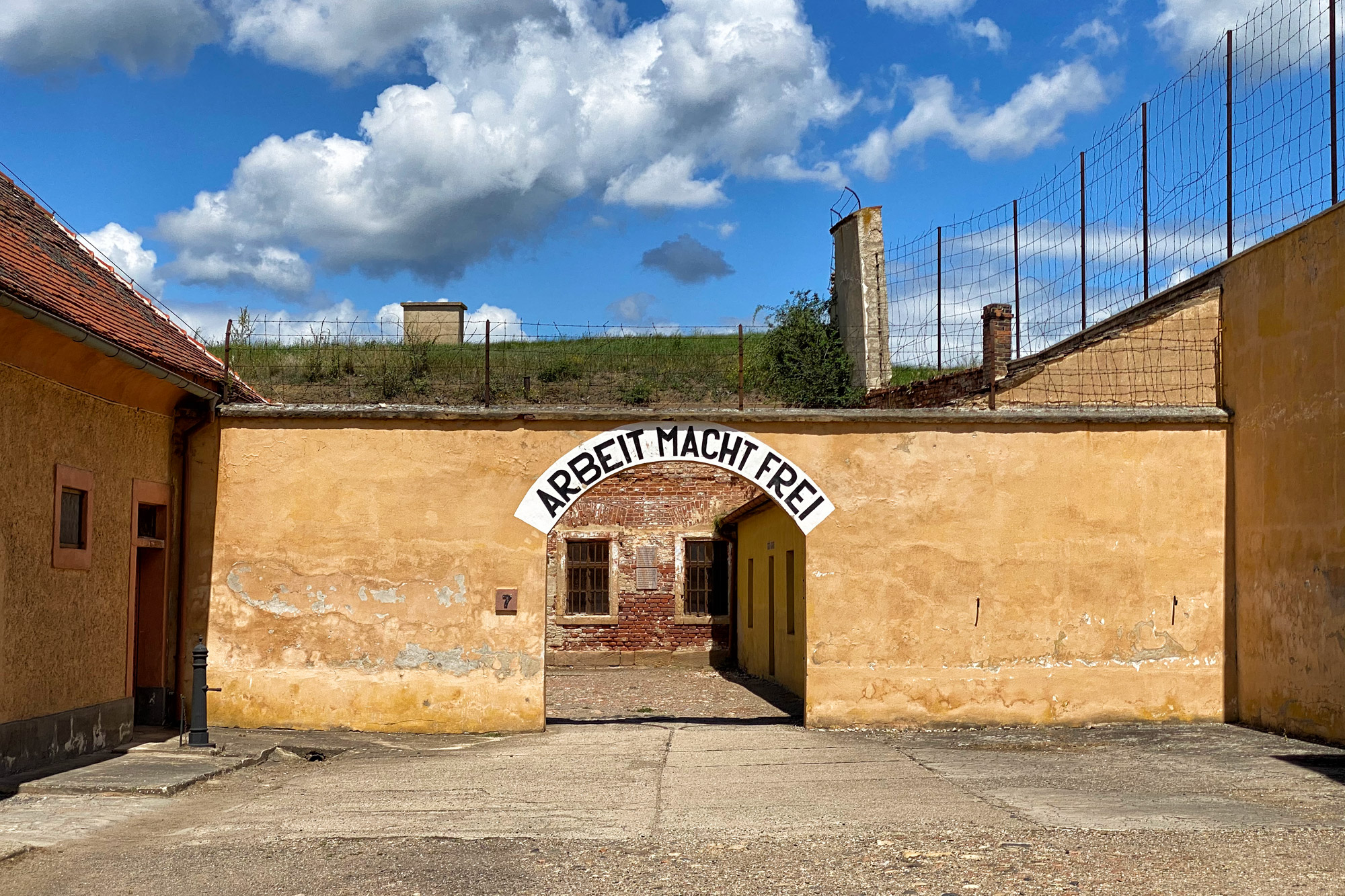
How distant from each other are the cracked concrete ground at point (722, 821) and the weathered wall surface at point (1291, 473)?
686 millimetres

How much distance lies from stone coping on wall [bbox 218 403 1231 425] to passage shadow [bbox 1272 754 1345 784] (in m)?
3.61

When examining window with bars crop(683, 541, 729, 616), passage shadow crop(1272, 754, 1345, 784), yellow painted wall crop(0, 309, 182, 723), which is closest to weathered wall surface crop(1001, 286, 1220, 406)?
passage shadow crop(1272, 754, 1345, 784)

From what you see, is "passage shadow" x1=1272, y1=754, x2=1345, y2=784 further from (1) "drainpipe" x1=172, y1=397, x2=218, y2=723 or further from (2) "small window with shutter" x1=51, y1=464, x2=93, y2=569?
(1) "drainpipe" x1=172, y1=397, x2=218, y2=723

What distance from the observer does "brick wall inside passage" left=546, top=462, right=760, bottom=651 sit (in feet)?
77.5

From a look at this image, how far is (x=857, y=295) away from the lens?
2212 centimetres

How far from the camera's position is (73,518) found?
400 inches

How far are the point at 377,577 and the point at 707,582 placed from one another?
Answer: 41.0ft

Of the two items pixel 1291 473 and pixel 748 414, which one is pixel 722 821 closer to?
pixel 748 414

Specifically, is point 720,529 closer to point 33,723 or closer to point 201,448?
point 201,448

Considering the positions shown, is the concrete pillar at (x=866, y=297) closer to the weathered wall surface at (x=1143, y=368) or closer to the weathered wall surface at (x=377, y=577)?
the weathered wall surface at (x=1143, y=368)

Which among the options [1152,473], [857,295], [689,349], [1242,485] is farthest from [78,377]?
[689,349]

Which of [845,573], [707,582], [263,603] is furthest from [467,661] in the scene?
[707,582]

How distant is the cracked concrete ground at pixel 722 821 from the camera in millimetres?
6160

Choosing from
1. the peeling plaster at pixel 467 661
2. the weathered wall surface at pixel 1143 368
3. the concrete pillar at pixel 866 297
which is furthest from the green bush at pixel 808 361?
the peeling plaster at pixel 467 661
